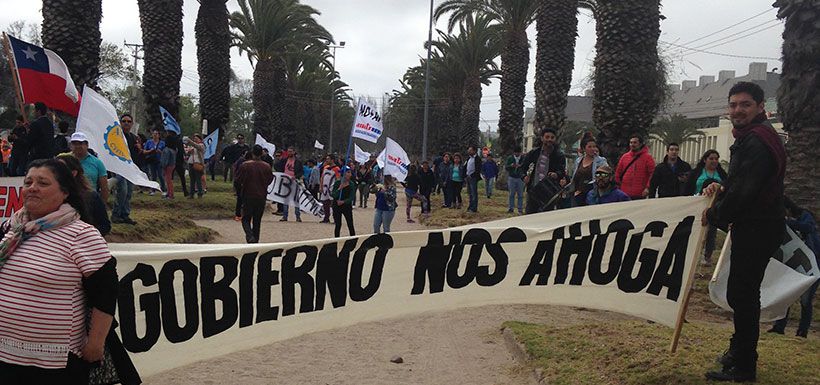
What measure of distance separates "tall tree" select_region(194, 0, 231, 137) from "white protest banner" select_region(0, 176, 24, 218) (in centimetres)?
2104

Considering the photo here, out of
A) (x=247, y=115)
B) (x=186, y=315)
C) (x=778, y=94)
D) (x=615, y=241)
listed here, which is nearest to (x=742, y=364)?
(x=615, y=241)

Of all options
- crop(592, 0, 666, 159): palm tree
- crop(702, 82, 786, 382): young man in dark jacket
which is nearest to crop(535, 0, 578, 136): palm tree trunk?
crop(592, 0, 666, 159): palm tree

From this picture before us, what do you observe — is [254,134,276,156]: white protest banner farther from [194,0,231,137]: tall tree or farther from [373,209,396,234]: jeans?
[373,209,396,234]: jeans

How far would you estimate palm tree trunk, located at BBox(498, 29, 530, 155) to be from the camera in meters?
34.8

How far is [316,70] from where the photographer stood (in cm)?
6644

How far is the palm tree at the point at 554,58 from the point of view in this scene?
83.8ft

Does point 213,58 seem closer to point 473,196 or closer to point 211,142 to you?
point 211,142

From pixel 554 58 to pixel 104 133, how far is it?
19.0 meters

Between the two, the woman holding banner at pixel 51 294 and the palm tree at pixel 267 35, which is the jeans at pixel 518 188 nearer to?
the woman holding banner at pixel 51 294

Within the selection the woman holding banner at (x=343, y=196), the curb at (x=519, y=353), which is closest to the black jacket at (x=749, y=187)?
the curb at (x=519, y=353)

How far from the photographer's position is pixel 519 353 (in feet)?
22.5

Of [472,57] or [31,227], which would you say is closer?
[31,227]

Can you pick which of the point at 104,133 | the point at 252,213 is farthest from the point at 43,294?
the point at 252,213

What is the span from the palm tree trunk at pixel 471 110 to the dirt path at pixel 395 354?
40.4 metres
